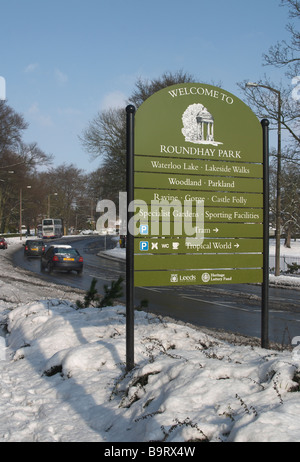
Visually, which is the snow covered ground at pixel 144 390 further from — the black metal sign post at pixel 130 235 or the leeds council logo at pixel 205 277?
the leeds council logo at pixel 205 277

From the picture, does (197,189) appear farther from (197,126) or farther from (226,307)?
Answer: (226,307)

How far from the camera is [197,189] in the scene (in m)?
6.25

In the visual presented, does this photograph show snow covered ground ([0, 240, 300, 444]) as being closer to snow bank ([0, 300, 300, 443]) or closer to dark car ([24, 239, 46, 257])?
snow bank ([0, 300, 300, 443])

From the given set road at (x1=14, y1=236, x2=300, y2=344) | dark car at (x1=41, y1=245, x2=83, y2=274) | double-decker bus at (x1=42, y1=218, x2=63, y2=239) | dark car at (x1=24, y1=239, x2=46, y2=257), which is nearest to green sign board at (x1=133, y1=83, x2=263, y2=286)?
road at (x1=14, y1=236, x2=300, y2=344)

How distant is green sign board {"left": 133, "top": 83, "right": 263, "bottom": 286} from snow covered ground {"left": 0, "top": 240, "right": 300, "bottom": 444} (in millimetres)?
1113

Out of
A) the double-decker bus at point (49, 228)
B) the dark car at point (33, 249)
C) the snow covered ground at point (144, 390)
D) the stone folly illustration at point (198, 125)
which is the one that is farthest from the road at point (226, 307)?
the double-decker bus at point (49, 228)

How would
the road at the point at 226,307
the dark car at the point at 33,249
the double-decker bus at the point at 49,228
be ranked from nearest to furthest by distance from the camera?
the road at the point at 226,307 → the dark car at the point at 33,249 → the double-decker bus at the point at 49,228

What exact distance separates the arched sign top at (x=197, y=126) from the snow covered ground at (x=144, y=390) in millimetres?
2588

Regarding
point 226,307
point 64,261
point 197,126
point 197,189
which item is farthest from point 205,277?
point 64,261

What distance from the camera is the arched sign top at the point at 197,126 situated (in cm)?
606

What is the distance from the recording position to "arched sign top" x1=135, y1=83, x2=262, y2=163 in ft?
19.9

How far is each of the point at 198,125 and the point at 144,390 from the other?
3478mm
